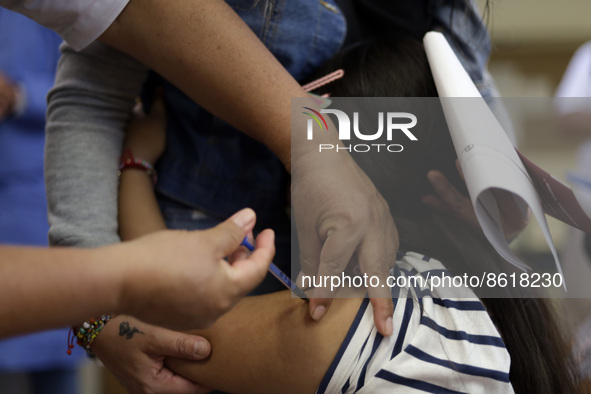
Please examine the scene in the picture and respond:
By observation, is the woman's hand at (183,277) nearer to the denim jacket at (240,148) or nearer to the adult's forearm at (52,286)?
the adult's forearm at (52,286)

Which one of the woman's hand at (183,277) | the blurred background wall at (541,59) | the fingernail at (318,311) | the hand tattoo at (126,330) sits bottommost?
the hand tattoo at (126,330)

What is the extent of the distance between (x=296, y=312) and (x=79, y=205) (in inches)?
Answer: 14.9

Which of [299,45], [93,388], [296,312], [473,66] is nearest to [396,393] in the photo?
[296,312]

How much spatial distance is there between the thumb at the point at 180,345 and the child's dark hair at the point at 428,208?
31 centimetres

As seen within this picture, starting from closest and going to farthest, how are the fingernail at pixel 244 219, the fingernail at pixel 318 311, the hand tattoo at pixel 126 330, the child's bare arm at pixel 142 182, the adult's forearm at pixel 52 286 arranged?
1. the adult's forearm at pixel 52 286
2. the fingernail at pixel 244 219
3. the fingernail at pixel 318 311
4. the hand tattoo at pixel 126 330
5. the child's bare arm at pixel 142 182

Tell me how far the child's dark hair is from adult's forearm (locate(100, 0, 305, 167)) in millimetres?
137

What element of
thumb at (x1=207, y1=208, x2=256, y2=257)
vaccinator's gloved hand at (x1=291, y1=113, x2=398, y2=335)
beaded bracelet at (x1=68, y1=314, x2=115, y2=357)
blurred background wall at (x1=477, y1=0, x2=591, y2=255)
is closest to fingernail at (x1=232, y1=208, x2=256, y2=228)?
thumb at (x1=207, y1=208, x2=256, y2=257)

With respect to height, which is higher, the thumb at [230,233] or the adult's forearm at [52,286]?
the thumb at [230,233]

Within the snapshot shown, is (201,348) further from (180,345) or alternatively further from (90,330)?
(90,330)

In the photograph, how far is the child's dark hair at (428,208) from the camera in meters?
0.72

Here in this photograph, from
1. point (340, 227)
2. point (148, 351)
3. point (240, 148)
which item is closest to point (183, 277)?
point (340, 227)

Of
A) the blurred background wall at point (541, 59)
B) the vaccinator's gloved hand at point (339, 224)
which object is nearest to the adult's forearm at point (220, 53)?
the vaccinator's gloved hand at point (339, 224)

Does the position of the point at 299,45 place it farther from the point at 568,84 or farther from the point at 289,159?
the point at 568,84
